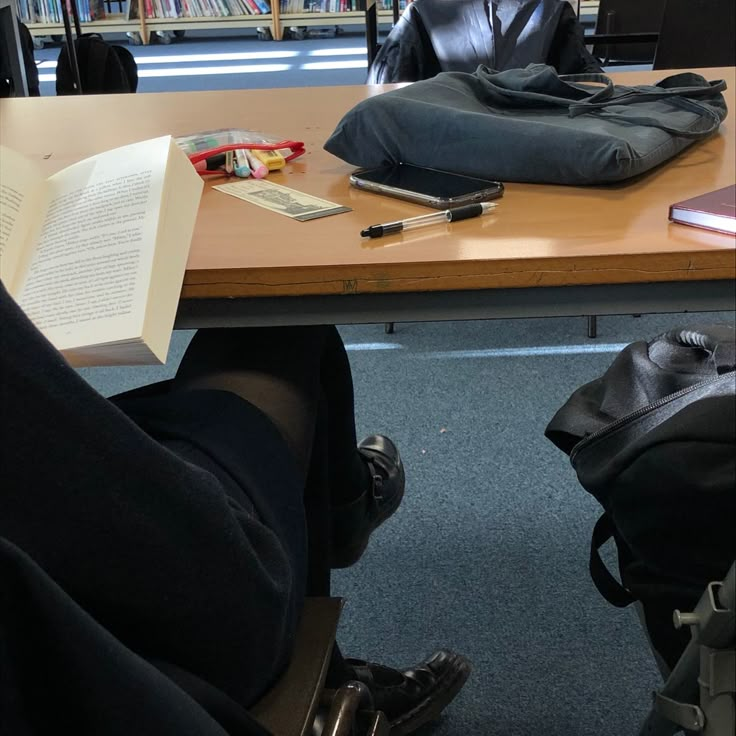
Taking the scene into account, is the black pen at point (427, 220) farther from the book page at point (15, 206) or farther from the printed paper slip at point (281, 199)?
the book page at point (15, 206)

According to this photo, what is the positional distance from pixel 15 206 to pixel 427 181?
1.10ft

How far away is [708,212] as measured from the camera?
0.65 meters

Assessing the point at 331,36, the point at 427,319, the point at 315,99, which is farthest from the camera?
the point at 331,36

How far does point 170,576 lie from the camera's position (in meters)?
0.46

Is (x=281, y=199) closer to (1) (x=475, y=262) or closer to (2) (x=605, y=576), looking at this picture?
(1) (x=475, y=262)

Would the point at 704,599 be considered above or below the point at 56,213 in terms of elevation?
below

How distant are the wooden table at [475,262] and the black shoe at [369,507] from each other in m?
0.46

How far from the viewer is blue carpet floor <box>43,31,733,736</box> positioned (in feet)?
3.85

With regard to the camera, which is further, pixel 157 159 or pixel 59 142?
pixel 59 142

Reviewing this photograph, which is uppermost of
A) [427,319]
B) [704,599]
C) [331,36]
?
[427,319]

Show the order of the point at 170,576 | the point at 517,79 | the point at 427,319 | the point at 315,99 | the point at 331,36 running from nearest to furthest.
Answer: the point at 170,576
the point at 427,319
the point at 517,79
the point at 315,99
the point at 331,36

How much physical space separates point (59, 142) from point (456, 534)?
831 mm

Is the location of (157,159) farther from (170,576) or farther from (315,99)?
(315,99)

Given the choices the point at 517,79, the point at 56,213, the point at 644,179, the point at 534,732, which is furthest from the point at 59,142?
the point at 534,732
